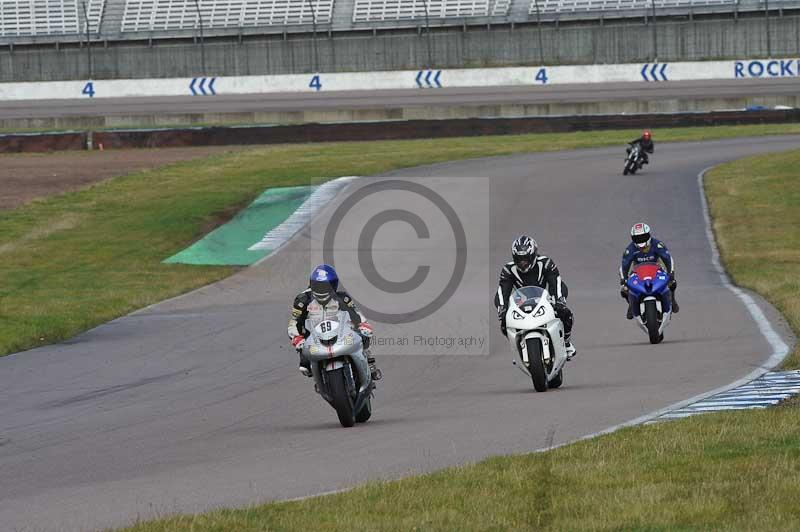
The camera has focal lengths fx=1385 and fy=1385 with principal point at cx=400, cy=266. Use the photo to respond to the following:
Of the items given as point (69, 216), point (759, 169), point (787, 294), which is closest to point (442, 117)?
point (759, 169)

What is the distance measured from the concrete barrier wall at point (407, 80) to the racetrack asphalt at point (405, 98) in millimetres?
551

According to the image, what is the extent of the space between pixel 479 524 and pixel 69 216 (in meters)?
29.1

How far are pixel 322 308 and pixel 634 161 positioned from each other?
1062 inches

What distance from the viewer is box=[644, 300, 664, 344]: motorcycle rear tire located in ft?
54.8

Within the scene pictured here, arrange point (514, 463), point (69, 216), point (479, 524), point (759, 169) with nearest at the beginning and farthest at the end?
point (479, 524), point (514, 463), point (69, 216), point (759, 169)

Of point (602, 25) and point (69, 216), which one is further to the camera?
point (602, 25)

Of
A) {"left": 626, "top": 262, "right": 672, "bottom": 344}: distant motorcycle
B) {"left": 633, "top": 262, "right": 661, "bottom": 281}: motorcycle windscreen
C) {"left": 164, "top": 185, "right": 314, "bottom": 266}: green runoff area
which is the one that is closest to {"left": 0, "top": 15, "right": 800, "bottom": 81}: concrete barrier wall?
{"left": 164, "top": 185, "right": 314, "bottom": 266}: green runoff area

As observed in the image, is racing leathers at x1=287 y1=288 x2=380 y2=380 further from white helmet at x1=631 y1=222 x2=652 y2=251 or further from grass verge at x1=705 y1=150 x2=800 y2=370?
white helmet at x1=631 y1=222 x2=652 y2=251

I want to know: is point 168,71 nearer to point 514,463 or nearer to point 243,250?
point 243,250

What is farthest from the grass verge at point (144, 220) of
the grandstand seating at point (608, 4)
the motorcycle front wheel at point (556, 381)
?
the grandstand seating at point (608, 4)

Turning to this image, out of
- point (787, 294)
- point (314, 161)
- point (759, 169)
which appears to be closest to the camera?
point (787, 294)

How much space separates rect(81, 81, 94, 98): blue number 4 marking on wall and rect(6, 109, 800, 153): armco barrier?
13820 millimetres

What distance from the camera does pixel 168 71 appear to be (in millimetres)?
66125

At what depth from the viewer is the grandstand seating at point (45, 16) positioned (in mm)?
68562
